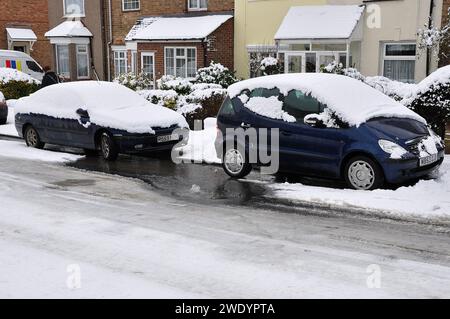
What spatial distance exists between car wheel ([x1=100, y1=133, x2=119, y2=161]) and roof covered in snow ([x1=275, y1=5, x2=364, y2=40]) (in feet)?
33.8

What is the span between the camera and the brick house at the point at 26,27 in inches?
1473

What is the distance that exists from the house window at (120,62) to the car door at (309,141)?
20.7 meters

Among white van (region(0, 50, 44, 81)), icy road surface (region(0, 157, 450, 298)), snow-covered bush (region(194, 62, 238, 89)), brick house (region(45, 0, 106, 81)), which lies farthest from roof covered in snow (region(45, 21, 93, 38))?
icy road surface (region(0, 157, 450, 298))

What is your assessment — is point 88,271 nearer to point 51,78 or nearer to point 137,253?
point 137,253

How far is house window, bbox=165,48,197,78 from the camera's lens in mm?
24156

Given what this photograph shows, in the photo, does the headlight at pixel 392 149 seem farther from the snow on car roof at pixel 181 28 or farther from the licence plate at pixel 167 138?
the snow on car roof at pixel 181 28

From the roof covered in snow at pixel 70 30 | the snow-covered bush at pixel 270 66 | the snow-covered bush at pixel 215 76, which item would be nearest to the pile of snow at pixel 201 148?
the snow-covered bush at pixel 215 76

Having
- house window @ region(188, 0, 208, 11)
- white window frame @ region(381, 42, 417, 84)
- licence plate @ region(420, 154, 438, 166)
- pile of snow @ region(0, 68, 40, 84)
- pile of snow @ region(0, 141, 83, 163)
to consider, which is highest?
house window @ region(188, 0, 208, 11)

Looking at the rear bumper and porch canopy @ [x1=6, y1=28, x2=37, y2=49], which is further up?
porch canopy @ [x1=6, y1=28, x2=37, y2=49]

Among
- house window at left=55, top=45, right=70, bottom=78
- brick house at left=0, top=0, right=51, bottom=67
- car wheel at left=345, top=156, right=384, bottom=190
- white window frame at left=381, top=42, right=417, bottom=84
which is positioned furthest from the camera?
brick house at left=0, top=0, right=51, bottom=67

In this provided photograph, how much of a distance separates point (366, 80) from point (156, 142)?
726 centimetres

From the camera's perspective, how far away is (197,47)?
77.4 feet

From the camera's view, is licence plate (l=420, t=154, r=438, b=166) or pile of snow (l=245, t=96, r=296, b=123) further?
pile of snow (l=245, t=96, r=296, b=123)

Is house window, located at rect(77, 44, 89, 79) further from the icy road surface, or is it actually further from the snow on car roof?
the icy road surface
